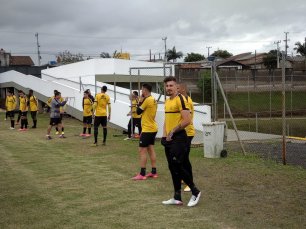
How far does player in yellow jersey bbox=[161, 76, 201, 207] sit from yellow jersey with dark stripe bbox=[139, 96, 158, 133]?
1817mm

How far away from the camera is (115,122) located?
1894 centimetres

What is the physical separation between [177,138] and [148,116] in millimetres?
2187

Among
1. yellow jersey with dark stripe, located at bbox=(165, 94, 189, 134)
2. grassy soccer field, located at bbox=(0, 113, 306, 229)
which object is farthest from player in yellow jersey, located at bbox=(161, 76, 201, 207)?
grassy soccer field, located at bbox=(0, 113, 306, 229)

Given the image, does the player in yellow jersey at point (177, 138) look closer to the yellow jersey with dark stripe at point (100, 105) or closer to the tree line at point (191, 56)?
the yellow jersey with dark stripe at point (100, 105)

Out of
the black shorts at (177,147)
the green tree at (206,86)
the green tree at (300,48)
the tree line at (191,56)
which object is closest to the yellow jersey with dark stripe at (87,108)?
the black shorts at (177,147)

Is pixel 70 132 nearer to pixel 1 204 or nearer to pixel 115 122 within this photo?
pixel 115 122

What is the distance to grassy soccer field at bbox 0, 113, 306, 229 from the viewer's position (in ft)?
17.8

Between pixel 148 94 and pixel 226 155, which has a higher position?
pixel 148 94

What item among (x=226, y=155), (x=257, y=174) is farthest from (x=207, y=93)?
(x=257, y=174)

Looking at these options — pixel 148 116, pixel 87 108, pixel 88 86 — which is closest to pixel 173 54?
pixel 88 86

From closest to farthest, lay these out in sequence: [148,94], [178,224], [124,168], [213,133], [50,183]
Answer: [178,224]
[50,183]
[148,94]
[124,168]
[213,133]

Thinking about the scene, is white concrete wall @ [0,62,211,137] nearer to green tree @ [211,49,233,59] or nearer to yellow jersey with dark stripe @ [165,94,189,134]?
yellow jersey with dark stripe @ [165,94,189,134]

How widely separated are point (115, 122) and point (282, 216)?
1389 centimetres

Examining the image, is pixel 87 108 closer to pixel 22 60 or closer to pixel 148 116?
pixel 148 116
